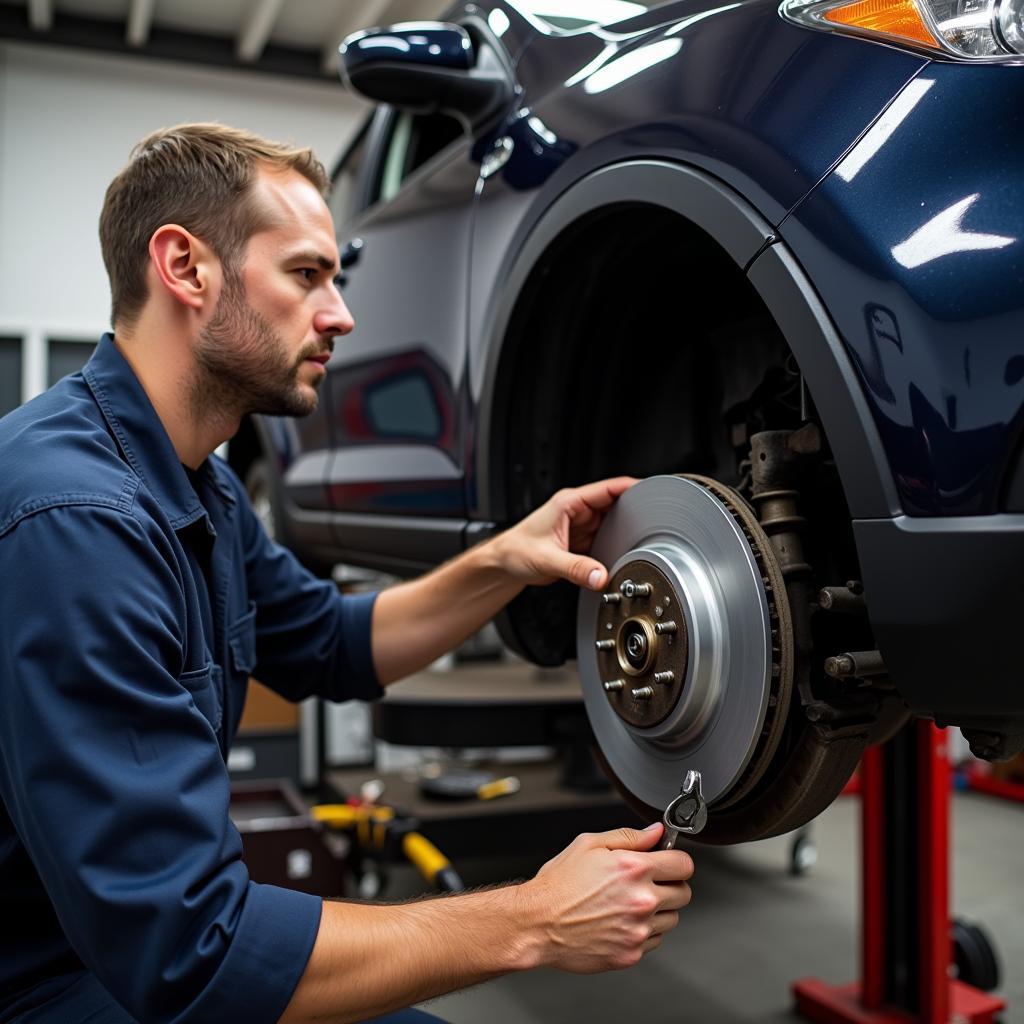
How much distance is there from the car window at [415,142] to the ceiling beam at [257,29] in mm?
2906

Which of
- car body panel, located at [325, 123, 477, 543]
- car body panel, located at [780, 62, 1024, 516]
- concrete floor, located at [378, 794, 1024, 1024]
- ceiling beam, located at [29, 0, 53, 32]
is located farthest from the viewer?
ceiling beam, located at [29, 0, 53, 32]

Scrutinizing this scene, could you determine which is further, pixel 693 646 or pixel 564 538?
pixel 564 538

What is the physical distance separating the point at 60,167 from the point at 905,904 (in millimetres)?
4312

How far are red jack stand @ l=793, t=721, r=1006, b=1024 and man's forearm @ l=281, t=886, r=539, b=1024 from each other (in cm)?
130

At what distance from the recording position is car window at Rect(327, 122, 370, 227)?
200cm

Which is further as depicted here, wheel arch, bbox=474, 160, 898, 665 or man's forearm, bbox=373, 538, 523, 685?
man's forearm, bbox=373, 538, 523, 685

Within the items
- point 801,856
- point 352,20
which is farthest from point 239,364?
point 352,20

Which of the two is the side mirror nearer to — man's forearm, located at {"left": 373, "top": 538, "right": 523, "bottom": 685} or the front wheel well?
the front wheel well

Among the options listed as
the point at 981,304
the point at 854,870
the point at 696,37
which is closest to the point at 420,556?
the point at 696,37

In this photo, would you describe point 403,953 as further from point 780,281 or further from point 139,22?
point 139,22

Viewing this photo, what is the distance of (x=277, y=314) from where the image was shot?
3.22 ft

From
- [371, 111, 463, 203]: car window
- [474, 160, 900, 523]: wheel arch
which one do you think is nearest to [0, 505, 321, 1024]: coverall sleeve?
[474, 160, 900, 523]: wheel arch

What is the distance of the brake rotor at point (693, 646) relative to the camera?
75cm

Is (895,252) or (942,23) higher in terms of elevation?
(942,23)
